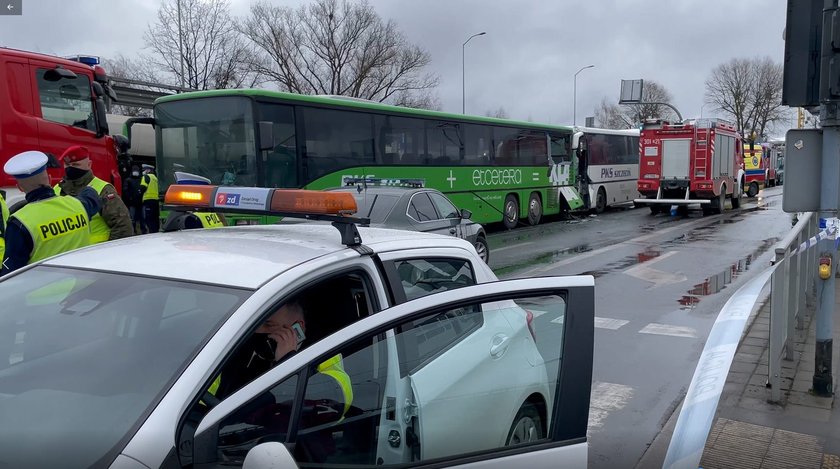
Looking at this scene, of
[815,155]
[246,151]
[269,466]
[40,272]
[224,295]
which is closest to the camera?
[269,466]

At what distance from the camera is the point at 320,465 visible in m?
2.04

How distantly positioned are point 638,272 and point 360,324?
1089 cm

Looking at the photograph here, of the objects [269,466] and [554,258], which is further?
[554,258]

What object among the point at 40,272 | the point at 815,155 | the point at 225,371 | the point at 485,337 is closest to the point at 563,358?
the point at 485,337

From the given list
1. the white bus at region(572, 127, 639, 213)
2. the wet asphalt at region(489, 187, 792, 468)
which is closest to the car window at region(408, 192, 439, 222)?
the wet asphalt at region(489, 187, 792, 468)

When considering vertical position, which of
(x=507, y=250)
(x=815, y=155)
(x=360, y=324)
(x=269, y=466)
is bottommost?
(x=507, y=250)

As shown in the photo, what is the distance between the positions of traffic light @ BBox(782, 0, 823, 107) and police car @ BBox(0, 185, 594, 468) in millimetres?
3595

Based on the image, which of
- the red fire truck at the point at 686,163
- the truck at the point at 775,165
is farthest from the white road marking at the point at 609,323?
the truck at the point at 775,165

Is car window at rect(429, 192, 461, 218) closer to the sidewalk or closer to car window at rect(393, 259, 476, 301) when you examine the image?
the sidewalk

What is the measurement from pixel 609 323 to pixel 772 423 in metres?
3.56

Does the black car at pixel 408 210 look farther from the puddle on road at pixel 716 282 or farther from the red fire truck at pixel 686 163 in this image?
the red fire truck at pixel 686 163

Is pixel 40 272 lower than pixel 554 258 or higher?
higher

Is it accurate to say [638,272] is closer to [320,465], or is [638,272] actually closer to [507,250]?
[507,250]

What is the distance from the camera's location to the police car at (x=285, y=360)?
1.99 metres
